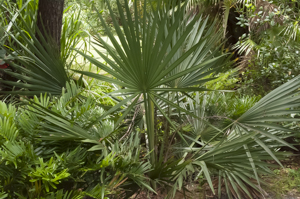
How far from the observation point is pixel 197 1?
15.9ft

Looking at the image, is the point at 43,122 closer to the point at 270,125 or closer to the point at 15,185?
the point at 15,185

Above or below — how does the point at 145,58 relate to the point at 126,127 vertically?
above

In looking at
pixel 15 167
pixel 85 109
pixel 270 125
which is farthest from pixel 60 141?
pixel 270 125

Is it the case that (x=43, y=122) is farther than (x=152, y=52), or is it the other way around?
(x=43, y=122)

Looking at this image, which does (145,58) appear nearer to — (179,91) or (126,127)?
(179,91)

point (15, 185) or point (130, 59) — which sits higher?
point (130, 59)

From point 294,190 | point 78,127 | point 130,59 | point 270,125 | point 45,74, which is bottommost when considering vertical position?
point 294,190

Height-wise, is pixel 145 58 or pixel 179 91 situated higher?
pixel 145 58

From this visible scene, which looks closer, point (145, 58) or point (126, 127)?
point (145, 58)

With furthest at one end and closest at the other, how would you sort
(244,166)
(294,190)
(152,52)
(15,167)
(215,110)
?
1. (294,190)
2. (215,110)
3. (244,166)
4. (152,52)
5. (15,167)

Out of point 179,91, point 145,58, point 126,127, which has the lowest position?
point 126,127

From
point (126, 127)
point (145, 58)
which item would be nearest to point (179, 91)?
point (145, 58)

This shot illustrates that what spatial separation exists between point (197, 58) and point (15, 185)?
1447mm

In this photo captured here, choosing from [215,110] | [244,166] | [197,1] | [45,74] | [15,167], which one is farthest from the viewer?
[197,1]
